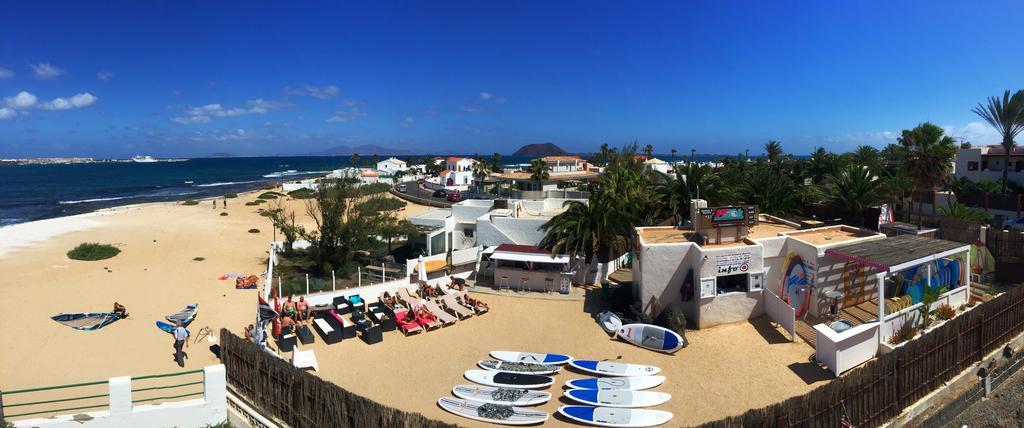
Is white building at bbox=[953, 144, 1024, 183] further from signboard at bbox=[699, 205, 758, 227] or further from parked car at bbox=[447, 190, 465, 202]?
parked car at bbox=[447, 190, 465, 202]

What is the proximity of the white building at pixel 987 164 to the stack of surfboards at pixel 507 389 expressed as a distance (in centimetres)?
3891

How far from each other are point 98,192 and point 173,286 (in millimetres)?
84827

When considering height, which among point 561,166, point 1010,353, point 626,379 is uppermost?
point 561,166

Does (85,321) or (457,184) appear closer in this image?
(85,321)

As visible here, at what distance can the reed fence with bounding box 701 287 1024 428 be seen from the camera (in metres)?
7.80

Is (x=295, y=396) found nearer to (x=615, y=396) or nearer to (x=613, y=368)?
(x=615, y=396)

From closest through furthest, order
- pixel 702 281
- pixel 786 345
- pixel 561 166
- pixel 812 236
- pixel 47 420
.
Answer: pixel 47 420 < pixel 786 345 < pixel 702 281 < pixel 812 236 < pixel 561 166

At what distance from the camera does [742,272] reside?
16.4 m

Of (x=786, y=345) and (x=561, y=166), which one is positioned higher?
(x=561, y=166)

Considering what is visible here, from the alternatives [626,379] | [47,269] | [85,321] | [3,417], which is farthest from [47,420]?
[47,269]

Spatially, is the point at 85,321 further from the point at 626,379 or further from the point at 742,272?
the point at 742,272

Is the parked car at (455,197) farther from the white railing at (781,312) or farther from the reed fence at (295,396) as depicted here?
the reed fence at (295,396)

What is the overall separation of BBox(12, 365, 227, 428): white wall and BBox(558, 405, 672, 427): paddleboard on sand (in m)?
6.67

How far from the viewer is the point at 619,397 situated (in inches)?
449
